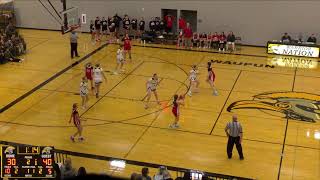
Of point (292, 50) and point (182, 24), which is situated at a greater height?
point (182, 24)

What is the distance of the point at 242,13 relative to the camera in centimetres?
3025

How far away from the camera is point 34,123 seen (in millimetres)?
17875

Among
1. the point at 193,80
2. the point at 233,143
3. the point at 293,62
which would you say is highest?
the point at 293,62

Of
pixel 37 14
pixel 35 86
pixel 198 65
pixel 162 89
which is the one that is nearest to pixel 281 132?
pixel 162 89

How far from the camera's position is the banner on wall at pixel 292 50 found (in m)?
27.9

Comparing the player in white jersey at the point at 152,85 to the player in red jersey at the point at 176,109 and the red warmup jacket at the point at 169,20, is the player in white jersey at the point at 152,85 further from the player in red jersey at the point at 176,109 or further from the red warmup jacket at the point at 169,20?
the red warmup jacket at the point at 169,20

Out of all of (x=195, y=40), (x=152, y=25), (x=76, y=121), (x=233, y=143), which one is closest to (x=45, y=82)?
(x=76, y=121)

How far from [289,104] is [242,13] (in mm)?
11806

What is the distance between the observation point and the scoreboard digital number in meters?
11.6

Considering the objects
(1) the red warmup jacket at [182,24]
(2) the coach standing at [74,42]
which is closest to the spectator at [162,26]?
(1) the red warmup jacket at [182,24]

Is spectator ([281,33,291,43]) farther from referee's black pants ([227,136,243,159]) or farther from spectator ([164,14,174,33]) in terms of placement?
referee's black pants ([227,136,243,159])

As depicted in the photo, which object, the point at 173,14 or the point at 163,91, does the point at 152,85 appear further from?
the point at 173,14

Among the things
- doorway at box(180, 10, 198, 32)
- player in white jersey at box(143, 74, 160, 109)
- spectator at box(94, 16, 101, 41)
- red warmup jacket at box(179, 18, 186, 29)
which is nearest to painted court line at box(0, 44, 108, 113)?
spectator at box(94, 16, 101, 41)

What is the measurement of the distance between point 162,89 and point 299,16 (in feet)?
41.5
